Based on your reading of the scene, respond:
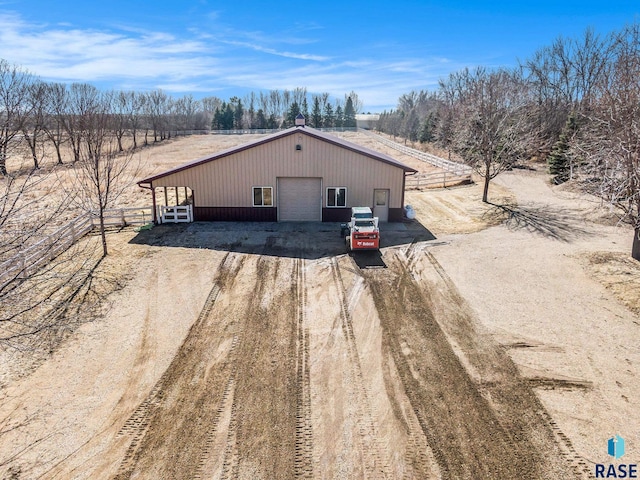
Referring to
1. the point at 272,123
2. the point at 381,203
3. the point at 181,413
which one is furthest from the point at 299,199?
the point at 272,123

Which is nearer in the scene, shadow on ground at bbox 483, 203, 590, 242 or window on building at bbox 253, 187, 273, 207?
shadow on ground at bbox 483, 203, 590, 242

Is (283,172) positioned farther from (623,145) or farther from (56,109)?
(56,109)

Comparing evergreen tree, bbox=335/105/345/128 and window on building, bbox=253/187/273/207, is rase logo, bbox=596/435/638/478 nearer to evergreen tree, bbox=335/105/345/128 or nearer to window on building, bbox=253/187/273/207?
window on building, bbox=253/187/273/207

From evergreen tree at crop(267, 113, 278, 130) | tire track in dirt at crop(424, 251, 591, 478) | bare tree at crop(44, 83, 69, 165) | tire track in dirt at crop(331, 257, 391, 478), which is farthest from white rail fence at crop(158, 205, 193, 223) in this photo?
evergreen tree at crop(267, 113, 278, 130)

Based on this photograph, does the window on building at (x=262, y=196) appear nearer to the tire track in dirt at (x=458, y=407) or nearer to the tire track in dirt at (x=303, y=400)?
the tire track in dirt at (x=303, y=400)

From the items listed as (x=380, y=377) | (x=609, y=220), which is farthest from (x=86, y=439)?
(x=609, y=220)

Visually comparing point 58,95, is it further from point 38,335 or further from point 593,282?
point 593,282

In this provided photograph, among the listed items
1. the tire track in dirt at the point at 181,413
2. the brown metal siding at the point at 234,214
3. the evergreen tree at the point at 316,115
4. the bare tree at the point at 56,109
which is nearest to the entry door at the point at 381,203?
the brown metal siding at the point at 234,214

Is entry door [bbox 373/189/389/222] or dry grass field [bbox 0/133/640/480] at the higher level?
entry door [bbox 373/189/389/222]
